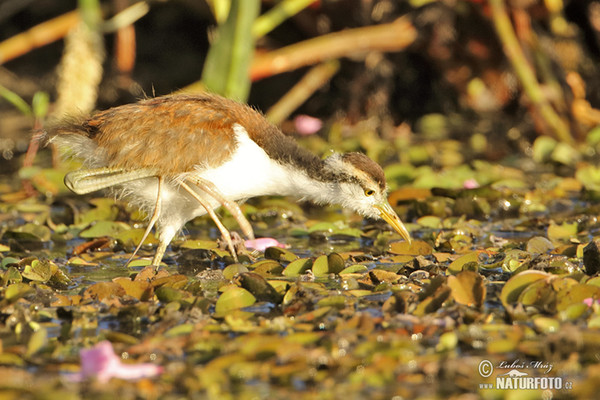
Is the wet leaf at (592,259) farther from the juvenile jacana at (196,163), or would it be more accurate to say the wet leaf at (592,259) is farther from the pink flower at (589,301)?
the juvenile jacana at (196,163)

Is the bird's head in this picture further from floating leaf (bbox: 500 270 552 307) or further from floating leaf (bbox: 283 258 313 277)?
floating leaf (bbox: 500 270 552 307)

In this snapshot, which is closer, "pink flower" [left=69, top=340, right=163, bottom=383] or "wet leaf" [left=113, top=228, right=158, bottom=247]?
"pink flower" [left=69, top=340, right=163, bottom=383]

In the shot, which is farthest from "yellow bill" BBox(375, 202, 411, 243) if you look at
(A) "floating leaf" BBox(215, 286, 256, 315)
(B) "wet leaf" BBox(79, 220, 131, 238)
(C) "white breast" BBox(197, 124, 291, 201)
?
(B) "wet leaf" BBox(79, 220, 131, 238)

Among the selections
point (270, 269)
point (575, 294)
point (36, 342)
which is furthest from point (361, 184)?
point (36, 342)

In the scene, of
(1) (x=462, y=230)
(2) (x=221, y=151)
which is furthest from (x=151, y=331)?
(1) (x=462, y=230)

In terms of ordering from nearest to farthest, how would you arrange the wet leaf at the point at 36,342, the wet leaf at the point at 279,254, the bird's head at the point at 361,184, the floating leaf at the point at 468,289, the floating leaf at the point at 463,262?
1. the wet leaf at the point at 36,342
2. the floating leaf at the point at 468,289
3. the floating leaf at the point at 463,262
4. the wet leaf at the point at 279,254
5. the bird's head at the point at 361,184

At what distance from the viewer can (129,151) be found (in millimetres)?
5426

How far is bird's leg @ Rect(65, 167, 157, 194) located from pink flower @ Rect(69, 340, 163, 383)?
187 cm

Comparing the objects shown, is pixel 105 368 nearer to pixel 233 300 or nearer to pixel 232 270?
pixel 233 300

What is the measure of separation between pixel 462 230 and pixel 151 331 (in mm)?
2804

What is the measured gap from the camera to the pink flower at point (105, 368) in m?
3.67

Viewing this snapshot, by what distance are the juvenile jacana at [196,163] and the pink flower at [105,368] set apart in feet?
5.57

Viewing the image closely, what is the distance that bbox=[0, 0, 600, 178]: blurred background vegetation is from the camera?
27.4 ft

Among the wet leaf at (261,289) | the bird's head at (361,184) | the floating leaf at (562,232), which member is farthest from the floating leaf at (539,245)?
the wet leaf at (261,289)
